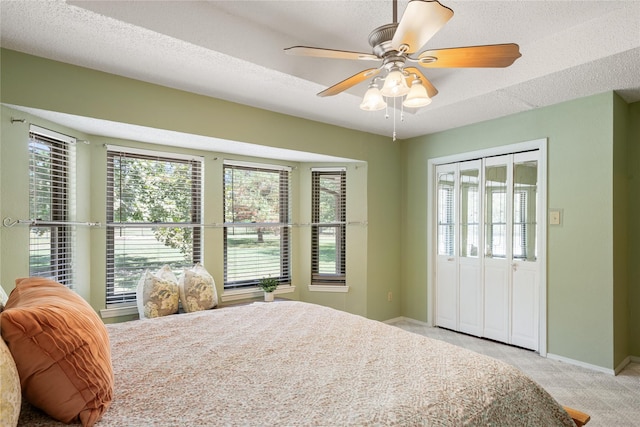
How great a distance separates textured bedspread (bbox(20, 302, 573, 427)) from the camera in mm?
1151

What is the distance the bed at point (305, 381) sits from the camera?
3.77 ft

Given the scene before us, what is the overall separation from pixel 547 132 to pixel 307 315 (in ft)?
9.45

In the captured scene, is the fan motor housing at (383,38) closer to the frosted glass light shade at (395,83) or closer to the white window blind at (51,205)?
the frosted glass light shade at (395,83)

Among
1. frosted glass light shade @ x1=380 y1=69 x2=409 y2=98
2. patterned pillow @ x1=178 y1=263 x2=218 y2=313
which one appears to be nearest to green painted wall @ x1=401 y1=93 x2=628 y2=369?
frosted glass light shade @ x1=380 y1=69 x2=409 y2=98

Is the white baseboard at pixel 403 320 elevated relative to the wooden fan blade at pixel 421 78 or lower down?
lower down

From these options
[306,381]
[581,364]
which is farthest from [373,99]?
[581,364]

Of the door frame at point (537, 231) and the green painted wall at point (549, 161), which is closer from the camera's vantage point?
the green painted wall at point (549, 161)

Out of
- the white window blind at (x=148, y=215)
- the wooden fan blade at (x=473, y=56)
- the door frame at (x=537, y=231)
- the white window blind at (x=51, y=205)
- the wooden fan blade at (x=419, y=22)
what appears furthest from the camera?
the door frame at (x=537, y=231)

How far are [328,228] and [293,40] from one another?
2427mm

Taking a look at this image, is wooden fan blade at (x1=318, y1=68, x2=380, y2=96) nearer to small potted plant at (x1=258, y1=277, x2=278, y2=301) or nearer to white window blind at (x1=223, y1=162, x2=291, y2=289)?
white window blind at (x1=223, y1=162, x2=291, y2=289)

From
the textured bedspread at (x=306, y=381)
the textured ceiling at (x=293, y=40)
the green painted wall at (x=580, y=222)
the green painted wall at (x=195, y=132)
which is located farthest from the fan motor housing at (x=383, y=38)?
the green painted wall at (x=580, y=222)

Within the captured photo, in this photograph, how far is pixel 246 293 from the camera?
4039 mm

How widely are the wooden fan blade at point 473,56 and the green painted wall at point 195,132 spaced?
202 cm

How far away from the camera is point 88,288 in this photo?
3105 mm
